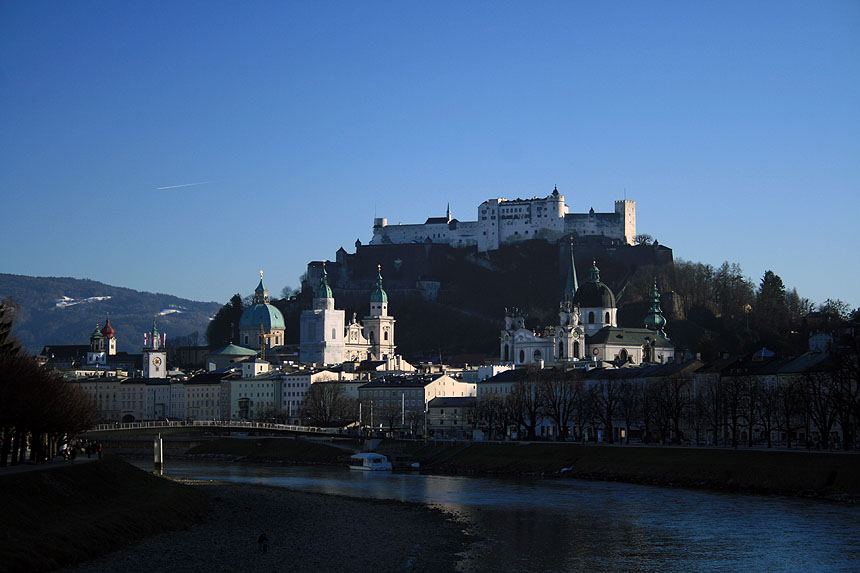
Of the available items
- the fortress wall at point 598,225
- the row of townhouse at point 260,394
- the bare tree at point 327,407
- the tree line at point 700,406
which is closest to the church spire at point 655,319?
the row of townhouse at point 260,394

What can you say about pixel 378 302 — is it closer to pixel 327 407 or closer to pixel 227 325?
pixel 227 325

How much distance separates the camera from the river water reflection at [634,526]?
36.3m

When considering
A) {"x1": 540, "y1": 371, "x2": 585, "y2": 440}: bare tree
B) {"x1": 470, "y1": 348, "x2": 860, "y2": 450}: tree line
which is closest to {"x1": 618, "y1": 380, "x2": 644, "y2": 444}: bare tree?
{"x1": 470, "y1": 348, "x2": 860, "y2": 450}: tree line

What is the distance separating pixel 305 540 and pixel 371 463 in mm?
39320

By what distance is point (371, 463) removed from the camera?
78.9 metres

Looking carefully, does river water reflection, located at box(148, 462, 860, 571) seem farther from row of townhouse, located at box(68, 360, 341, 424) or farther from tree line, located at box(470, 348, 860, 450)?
row of townhouse, located at box(68, 360, 341, 424)

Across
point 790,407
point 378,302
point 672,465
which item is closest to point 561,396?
point 790,407

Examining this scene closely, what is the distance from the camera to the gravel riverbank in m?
34.0

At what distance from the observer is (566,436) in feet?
283

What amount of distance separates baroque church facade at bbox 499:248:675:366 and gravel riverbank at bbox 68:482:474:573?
229 feet

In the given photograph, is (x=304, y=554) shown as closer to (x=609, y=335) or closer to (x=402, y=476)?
(x=402, y=476)

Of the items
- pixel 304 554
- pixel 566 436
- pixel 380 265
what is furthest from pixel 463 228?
pixel 304 554

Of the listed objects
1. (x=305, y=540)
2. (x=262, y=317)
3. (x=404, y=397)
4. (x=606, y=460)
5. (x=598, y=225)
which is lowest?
(x=305, y=540)

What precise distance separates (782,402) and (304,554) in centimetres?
4241
